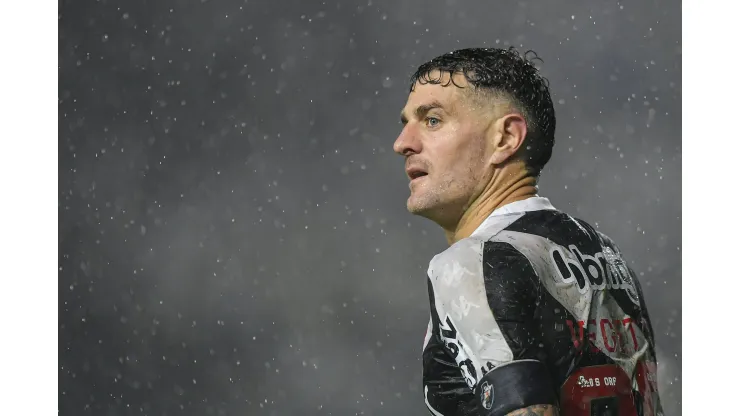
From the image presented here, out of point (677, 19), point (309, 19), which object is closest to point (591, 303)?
point (677, 19)

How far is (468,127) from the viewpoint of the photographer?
1.45 meters

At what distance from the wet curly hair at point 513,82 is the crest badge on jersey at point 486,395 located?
0.41 meters

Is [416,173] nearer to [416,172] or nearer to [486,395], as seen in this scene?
[416,172]

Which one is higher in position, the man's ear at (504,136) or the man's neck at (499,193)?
the man's ear at (504,136)

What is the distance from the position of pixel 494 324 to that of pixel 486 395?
83 millimetres

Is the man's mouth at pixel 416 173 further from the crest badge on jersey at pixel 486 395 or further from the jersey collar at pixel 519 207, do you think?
Answer: the crest badge on jersey at pixel 486 395

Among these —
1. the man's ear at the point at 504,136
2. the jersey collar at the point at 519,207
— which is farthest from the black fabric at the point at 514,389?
the man's ear at the point at 504,136

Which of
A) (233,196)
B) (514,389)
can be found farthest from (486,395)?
(233,196)

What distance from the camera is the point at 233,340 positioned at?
4.58 m

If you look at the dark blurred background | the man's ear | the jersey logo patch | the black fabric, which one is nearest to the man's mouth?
the man's ear

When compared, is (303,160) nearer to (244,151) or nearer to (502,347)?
(244,151)

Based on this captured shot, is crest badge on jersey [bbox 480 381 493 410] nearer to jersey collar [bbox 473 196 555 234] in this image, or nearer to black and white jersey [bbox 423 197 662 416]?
black and white jersey [bbox 423 197 662 416]

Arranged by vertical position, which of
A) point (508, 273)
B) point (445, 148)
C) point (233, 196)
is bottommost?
point (508, 273)

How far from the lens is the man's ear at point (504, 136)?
4.77ft
